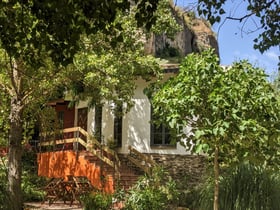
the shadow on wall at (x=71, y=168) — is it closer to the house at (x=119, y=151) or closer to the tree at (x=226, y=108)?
the house at (x=119, y=151)

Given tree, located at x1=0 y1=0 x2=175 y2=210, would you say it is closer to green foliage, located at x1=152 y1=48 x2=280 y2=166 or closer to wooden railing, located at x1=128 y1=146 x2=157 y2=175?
green foliage, located at x1=152 y1=48 x2=280 y2=166

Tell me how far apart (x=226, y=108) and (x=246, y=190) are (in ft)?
7.28

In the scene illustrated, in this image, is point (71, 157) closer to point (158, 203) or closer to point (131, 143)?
point (131, 143)

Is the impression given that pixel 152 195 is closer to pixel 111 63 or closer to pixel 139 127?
pixel 111 63

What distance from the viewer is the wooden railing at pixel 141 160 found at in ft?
48.1

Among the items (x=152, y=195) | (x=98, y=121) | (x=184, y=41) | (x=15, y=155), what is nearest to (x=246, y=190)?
(x=152, y=195)

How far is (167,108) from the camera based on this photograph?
26.7 ft

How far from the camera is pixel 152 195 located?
1069 centimetres

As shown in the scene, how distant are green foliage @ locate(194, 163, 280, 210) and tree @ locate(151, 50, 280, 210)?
0.87 metres

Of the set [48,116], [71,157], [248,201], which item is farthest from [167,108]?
[71,157]

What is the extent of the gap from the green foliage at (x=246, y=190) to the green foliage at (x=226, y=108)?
2.81 ft

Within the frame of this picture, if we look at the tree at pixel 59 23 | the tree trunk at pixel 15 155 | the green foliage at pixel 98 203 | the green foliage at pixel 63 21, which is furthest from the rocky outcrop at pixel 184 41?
the green foliage at pixel 63 21

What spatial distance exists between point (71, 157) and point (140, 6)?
42.7 ft

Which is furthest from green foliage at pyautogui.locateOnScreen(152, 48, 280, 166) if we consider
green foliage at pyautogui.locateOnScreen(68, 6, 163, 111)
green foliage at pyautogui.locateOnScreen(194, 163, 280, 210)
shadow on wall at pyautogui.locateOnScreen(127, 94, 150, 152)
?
shadow on wall at pyautogui.locateOnScreen(127, 94, 150, 152)
